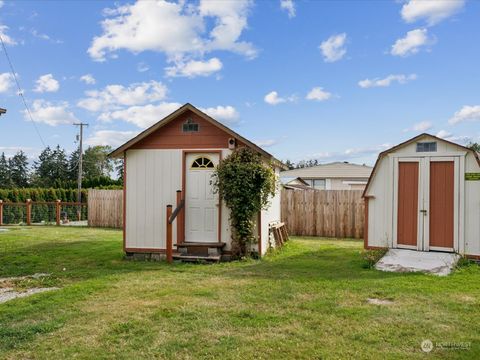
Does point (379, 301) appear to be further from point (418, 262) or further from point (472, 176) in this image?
point (472, 176)

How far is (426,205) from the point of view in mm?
8656

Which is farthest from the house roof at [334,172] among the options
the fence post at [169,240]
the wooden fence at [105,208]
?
the fence post at [169,240]

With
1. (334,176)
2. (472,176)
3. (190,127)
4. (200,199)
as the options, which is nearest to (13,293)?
(200,199)

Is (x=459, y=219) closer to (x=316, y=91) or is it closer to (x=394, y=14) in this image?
(x=394, y=14)

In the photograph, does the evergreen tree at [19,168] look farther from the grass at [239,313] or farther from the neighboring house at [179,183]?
the grass at [239,313]

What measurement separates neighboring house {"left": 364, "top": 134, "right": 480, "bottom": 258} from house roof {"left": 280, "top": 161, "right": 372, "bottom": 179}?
20579 mm

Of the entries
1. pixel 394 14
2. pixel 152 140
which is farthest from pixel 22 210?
pixel 394 14

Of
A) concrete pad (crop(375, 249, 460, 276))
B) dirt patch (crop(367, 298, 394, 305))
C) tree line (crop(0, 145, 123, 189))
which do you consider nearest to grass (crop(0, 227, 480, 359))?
dirt patch (crop(367, 298, 394, 305))

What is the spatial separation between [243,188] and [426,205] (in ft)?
12.9

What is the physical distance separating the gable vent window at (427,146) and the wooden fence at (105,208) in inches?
526

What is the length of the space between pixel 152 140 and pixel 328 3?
5905 mm

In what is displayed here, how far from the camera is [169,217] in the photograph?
29.0ft

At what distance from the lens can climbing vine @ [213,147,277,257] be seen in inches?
345

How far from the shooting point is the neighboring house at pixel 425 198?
8.30 meters
